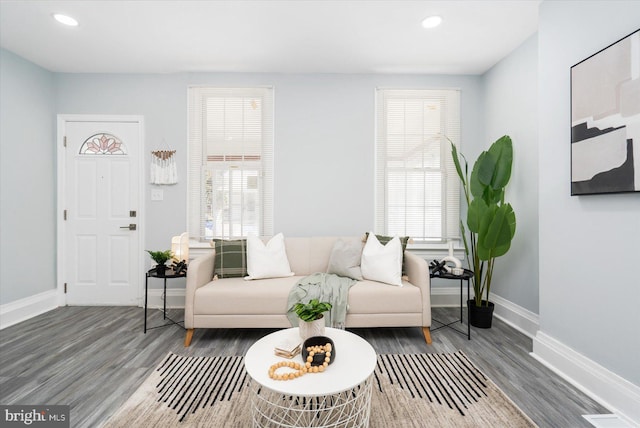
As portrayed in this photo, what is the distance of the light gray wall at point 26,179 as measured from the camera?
2943 mm

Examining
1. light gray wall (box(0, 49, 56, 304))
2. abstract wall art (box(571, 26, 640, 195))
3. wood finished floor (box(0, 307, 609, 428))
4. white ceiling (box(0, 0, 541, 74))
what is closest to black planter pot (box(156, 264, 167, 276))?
wood finished floor (box(0, 307, 609, 428))

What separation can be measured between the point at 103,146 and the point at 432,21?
373 cm

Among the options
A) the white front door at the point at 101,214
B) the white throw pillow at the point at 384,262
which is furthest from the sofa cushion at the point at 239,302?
the white front door at the point at 101,214

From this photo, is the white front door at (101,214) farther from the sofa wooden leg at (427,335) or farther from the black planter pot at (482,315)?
the black planter pot at (482,315)

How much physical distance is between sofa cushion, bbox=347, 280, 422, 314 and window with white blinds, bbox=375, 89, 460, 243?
1.08 m

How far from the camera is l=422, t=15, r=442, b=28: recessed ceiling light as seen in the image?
8.04ft

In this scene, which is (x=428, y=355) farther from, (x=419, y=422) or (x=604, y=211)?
(x=604, y=211)

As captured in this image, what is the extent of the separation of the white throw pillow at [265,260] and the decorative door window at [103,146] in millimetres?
2019

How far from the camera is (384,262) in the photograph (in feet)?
8.86

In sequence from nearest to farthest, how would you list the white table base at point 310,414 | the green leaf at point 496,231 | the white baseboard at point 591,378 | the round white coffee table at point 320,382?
the round white coffee table at point 320,382, the white table base at point 310,414, the white baseboard at point 591,378, the green leaf at point 496,231

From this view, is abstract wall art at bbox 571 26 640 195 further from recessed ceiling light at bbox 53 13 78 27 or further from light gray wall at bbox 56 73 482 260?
recessed ceiling light at bbox 53 13 78 27

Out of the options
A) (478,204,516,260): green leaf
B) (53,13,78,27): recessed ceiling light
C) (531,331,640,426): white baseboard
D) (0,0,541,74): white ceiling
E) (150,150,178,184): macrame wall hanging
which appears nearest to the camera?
(531,331,640,426): white baseboard

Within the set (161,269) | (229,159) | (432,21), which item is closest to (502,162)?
(432,21)

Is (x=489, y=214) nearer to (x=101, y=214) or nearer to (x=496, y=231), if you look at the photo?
(x=496, y=231)
